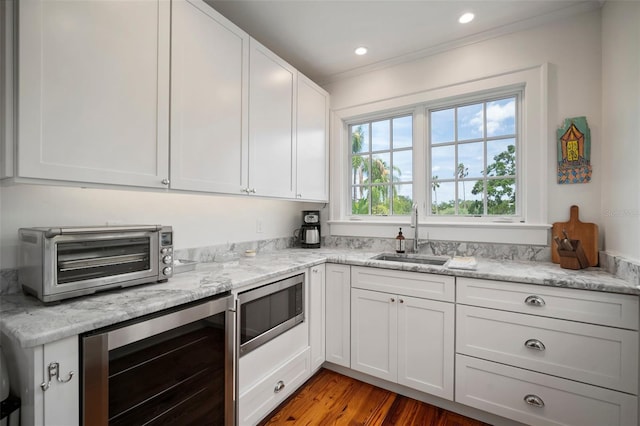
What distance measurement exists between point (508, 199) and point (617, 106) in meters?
0.82

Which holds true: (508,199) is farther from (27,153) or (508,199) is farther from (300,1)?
(27,153)

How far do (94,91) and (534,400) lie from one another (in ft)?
8.74

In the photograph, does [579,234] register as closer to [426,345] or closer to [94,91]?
[426,345]

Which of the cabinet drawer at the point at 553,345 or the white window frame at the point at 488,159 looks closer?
the cabinet drawer at the point at 553,345

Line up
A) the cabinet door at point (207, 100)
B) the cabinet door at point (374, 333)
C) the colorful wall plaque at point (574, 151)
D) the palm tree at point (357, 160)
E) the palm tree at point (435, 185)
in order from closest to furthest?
the cabinet door at point (207, 100) → the colorful wall plaque at point (574, 151) → the cabinet door at point (374, 333) → the palm tree at point (435, 185) → the palm tree at point (357, 160)

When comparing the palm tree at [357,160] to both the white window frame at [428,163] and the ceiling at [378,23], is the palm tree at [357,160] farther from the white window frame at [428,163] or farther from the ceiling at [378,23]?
the ceiling at [378,23]

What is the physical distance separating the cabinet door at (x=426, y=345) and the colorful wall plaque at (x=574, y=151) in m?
1.22

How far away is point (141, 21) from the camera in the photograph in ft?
4.43

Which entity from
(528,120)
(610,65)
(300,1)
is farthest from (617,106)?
(300,1)

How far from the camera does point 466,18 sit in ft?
6.66

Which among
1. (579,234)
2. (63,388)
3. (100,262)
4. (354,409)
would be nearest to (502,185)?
(579,234)

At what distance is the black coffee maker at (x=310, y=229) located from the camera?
2.75m

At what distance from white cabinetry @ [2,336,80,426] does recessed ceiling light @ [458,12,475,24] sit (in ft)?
9.02

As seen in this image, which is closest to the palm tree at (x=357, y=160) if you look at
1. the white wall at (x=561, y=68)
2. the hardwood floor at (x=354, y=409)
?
the white wall at (x=561, y=68)
